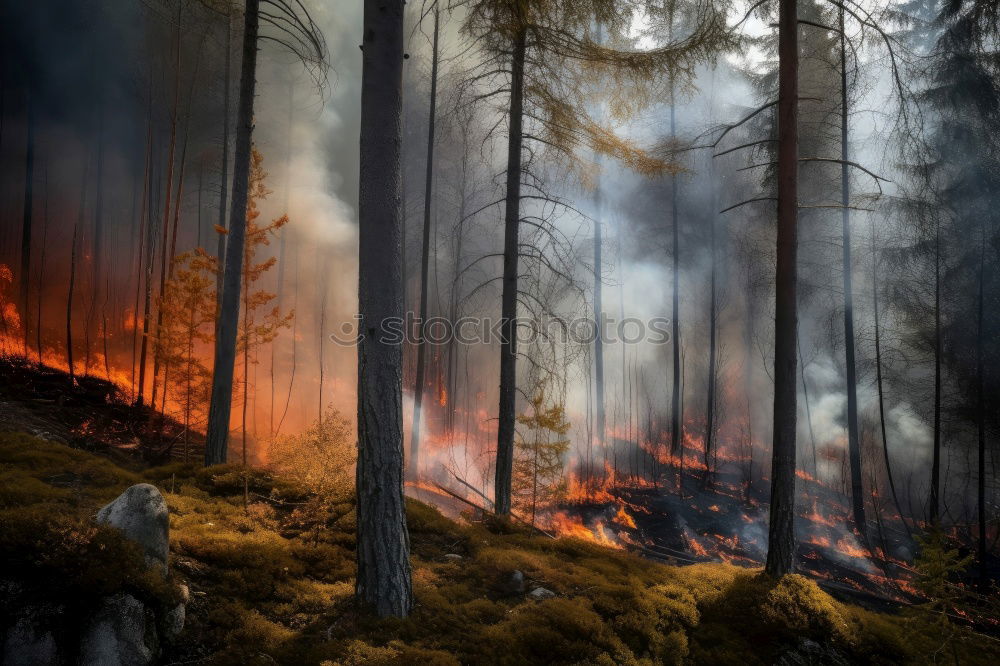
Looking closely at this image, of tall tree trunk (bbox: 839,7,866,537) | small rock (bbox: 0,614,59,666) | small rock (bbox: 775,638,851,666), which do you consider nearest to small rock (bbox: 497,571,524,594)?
small rock (bbox: 775,638,851,666)

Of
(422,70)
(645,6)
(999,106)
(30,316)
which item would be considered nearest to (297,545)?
(645,6)

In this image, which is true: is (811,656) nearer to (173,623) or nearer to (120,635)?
(173,623)

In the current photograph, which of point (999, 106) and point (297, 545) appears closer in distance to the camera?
point (297, 545)

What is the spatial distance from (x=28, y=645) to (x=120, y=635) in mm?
419

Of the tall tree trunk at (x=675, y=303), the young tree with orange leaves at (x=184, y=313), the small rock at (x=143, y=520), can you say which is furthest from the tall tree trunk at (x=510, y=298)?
the tall tree trunk at (x=675, y=303)

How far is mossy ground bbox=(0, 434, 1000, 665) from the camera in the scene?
10.2ft

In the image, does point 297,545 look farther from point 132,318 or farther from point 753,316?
point 753,316

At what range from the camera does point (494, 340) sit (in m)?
24.3

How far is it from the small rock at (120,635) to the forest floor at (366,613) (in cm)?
8

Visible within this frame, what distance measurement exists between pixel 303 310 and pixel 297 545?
2352 cm

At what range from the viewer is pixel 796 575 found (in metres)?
5.87

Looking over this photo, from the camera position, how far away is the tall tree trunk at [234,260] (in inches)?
290

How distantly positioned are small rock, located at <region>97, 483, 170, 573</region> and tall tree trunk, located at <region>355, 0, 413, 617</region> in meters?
1.46

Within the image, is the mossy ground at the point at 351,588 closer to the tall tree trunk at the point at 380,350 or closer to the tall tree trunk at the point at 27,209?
the tall tree trunk at the point at 380,350
